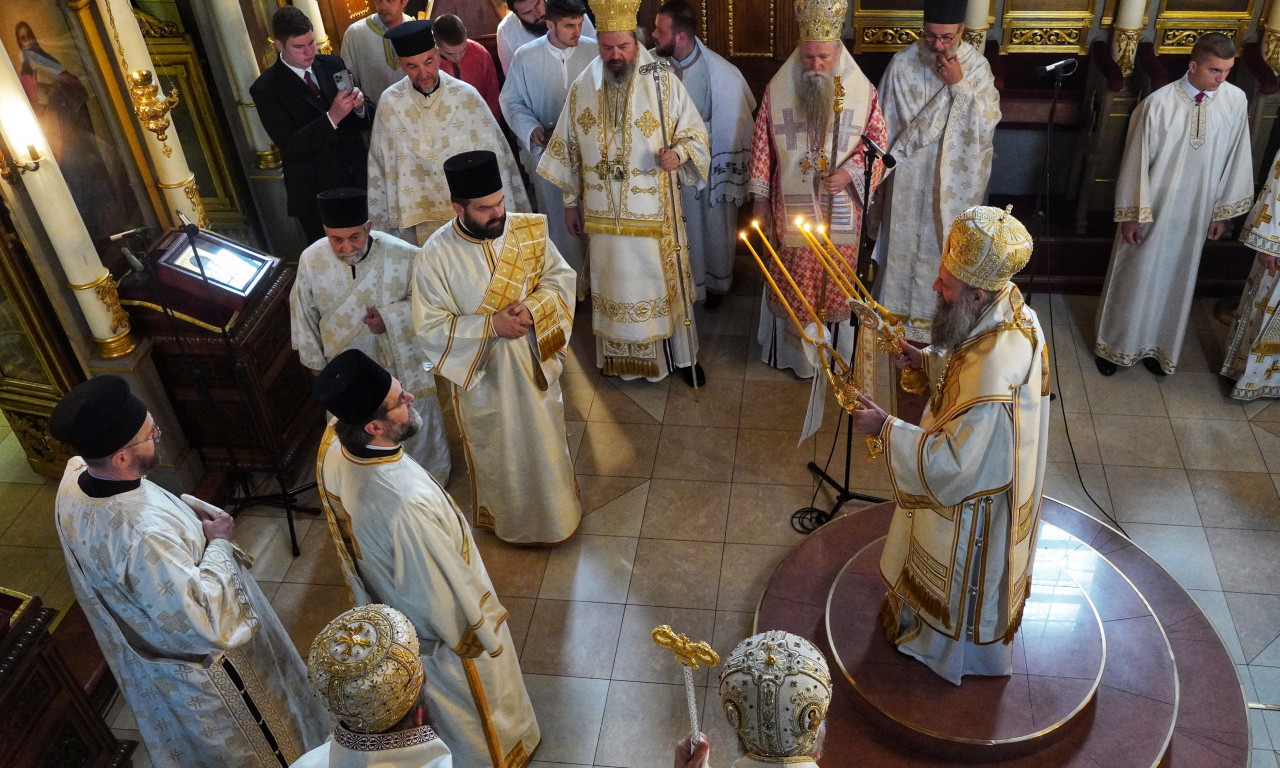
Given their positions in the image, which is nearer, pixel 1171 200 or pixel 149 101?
pixel 149 101

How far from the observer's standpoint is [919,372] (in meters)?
4.17

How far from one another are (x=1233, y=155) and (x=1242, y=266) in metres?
1.48

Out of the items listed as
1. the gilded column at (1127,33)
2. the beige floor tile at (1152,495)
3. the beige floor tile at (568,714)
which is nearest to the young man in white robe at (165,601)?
the beige floor tile at (568,714)

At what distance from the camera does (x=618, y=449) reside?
6.27 metres

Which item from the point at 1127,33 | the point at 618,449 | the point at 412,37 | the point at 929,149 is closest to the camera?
the point at 412,37

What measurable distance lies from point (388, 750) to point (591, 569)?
2.86 metres

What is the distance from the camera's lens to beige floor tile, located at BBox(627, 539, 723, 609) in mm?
5180

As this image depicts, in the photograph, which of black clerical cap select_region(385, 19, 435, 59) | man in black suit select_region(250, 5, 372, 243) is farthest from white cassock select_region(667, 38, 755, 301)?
man in black suit select_region(250, 5, 372, 243)

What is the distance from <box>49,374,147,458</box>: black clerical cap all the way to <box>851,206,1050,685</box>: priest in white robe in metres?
2.49

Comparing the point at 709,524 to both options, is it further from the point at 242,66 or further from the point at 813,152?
the point at 242,66

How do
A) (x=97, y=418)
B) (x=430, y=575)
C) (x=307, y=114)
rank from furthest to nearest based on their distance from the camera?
1. (x=307, y=114)
2. (x=430, y=575)
3. (x=97, y=418)

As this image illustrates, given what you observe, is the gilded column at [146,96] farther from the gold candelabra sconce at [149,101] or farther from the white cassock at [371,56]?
the white cassock at [371,56]

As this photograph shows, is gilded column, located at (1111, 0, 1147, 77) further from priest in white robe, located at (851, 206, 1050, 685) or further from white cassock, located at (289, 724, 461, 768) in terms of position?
white cassock, located at (289, 724, 461, 768)

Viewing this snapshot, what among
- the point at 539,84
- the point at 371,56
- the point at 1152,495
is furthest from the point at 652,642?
the point at 371,56
